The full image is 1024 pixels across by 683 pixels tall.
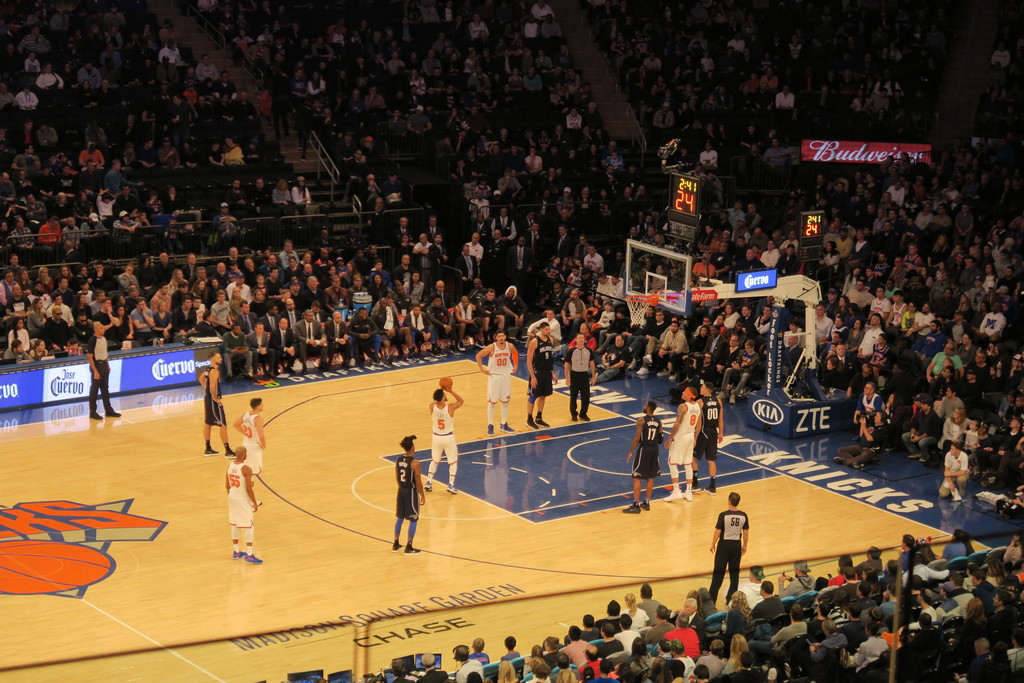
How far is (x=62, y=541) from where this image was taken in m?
20.0

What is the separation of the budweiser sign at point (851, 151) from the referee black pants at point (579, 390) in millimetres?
13405

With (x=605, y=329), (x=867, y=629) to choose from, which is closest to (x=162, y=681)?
(x=867, y=629)

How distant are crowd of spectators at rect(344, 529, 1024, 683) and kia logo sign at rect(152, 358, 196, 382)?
1413 cm

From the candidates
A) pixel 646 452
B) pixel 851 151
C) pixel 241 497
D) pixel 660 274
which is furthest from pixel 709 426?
pixel 851 151

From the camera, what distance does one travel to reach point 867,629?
14062 mm

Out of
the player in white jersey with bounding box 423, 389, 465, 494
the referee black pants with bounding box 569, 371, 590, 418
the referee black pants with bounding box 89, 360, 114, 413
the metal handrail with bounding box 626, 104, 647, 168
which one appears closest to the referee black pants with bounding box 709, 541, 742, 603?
the player in white jersey with bounding box 423, 389, 465, 494

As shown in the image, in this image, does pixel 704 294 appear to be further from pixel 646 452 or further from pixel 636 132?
pixel 636 132

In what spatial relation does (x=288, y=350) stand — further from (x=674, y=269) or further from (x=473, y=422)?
(x=674, y=269)

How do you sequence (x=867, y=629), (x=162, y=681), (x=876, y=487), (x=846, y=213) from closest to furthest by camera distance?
1. (x=162, y=681)
2. (x=867, y=629)
3. (x=876, y=487)
4. (x=846, y=213)

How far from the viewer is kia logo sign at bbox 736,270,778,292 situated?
24219 mm

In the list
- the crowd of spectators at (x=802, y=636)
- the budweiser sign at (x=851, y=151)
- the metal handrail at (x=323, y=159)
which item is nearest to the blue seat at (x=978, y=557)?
the crowd of spectators at (x=802, y=636)

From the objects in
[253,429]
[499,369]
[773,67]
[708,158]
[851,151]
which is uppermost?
[773,67]

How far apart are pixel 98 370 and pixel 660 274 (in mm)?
10322

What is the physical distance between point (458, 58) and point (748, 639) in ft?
84.8
